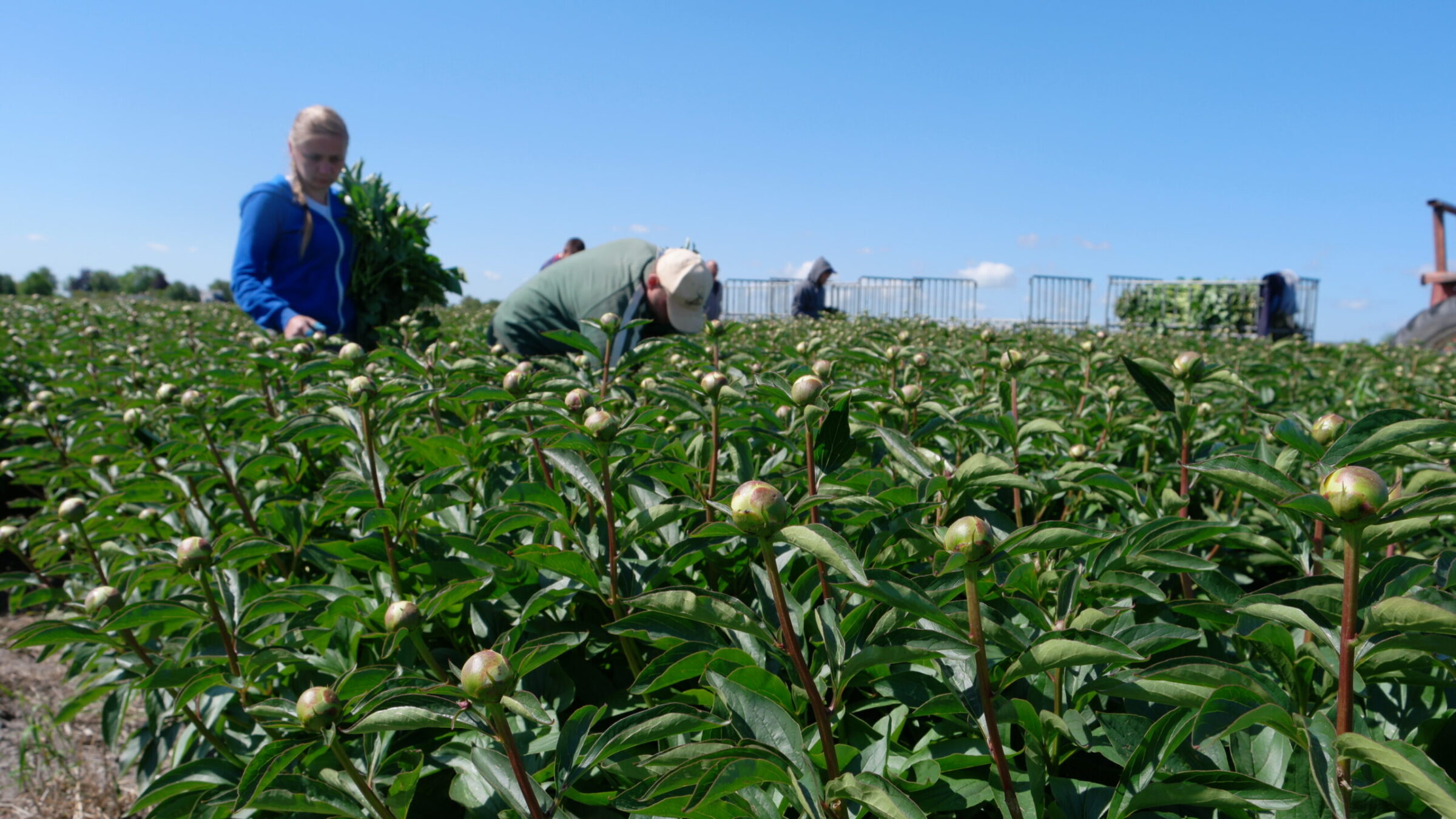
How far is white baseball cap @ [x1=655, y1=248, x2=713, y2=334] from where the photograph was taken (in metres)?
4.32

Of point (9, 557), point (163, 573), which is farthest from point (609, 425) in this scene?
point (9, 557)

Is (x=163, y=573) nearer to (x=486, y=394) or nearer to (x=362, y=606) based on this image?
(x=362, y=606)

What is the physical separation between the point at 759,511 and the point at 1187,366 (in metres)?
1.32

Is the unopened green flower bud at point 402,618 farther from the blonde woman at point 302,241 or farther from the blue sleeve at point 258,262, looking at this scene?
the blue sleeve at point 258,262

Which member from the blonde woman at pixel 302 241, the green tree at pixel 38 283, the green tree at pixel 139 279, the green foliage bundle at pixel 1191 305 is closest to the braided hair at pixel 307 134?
the blonde woman at pixel 302 241

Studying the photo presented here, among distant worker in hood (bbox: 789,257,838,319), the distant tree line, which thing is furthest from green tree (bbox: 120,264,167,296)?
distant worker in hood (bbox: 789,257,838,319)

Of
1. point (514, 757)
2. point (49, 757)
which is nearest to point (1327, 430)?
point (514, 757)

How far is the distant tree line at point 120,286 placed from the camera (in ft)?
130

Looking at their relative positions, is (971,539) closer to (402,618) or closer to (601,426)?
(601,426)

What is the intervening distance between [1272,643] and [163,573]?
78.6 inches

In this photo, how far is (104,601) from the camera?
1.57 m

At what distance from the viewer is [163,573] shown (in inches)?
67.4

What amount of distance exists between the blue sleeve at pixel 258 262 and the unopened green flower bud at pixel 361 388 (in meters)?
3.07

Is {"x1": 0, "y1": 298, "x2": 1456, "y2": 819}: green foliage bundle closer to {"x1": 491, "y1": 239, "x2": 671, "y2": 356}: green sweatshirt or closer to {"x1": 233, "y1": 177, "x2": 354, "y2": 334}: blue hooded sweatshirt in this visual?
{"x1": 233, "y1": 177, "x2": 354, "y2": 334}: blue hooded sweatshirt
